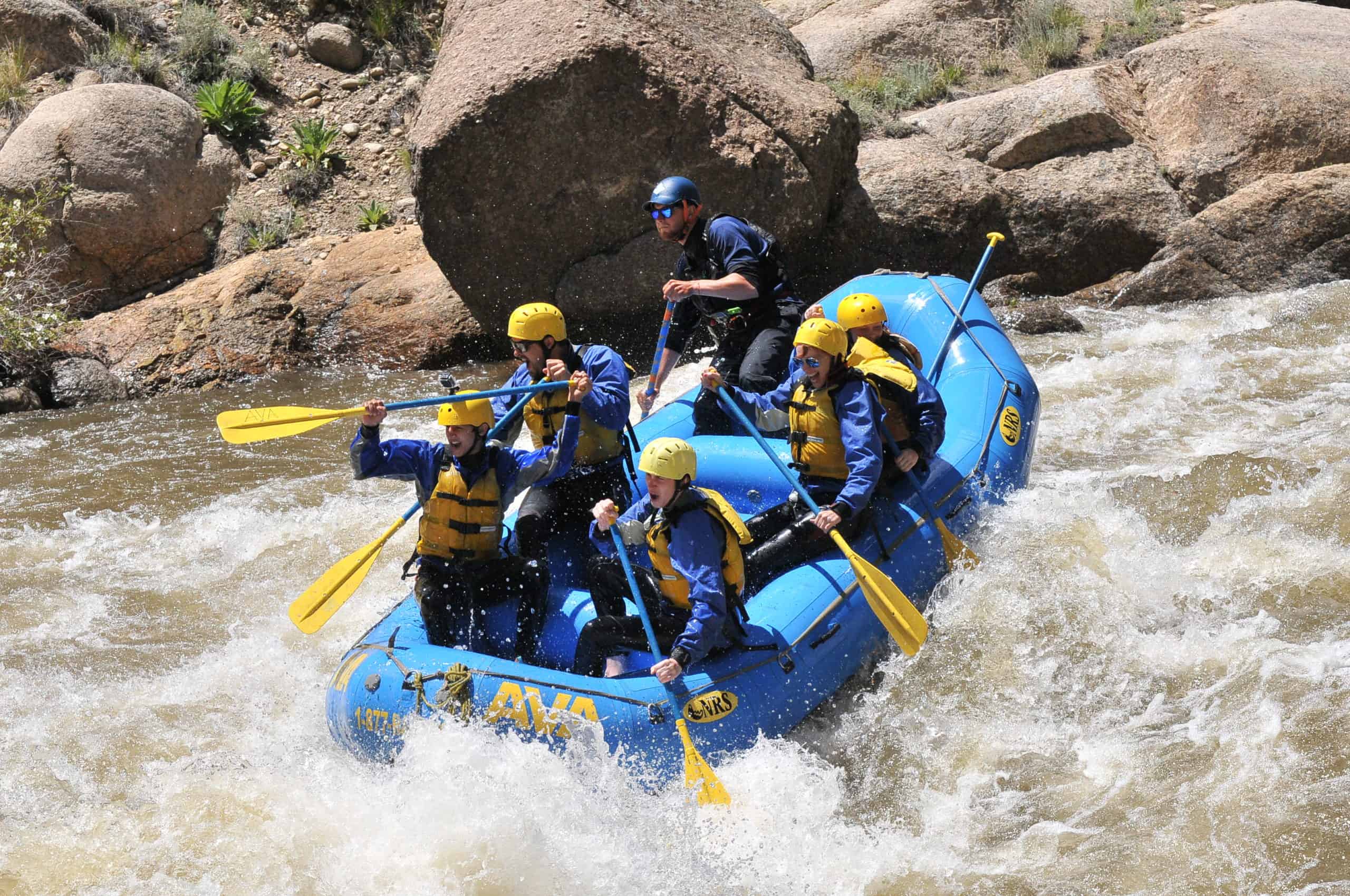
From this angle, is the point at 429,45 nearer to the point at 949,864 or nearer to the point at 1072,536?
the point at 1072,536

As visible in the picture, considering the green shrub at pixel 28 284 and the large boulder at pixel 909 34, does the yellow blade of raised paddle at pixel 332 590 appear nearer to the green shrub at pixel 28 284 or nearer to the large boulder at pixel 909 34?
the green shrub at pixel 28 284

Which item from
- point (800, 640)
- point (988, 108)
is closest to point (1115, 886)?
point (800, 640)

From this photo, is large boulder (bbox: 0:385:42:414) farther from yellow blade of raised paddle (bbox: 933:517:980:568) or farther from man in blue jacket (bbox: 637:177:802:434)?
yellow blade of raised paddle (bbox: 933:517:980:568)

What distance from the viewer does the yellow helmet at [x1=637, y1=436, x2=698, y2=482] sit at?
4266 mm

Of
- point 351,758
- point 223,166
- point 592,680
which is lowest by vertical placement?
point 351,758

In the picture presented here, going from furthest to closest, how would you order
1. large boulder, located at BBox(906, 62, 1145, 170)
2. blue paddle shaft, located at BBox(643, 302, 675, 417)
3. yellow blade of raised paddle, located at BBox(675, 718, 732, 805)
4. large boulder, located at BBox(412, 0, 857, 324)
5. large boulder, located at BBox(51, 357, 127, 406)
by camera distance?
large boulder, located at BBox(906, 62, 1145, 170) < large boulder, located at BBox(51, 357, 127, 406) < large boulder, located at BBox(412, 0, 857, 324) < blue paddle shaft, located at BBox(643, 302, 675, 417) < yellow blade of raised paddle, located at BBox(675, 718, 732, 805)

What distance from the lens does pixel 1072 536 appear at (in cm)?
578

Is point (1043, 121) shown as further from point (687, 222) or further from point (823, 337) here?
point (823, 337)

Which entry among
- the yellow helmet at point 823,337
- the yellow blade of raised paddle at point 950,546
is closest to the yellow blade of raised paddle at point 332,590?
the yellow helmet at point 823,337

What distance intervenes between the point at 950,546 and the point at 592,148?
462 centimetres

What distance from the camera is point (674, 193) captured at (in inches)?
226

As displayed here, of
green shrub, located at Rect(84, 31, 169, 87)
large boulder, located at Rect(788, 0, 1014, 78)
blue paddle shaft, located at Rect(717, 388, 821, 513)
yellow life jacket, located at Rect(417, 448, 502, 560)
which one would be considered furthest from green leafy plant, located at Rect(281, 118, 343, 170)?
yellow life jacket, located at Rect(417, 448, 502, 560)

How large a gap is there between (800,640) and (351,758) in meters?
1.74

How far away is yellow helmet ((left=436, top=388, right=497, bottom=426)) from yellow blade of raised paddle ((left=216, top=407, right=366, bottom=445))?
64 centimetres
